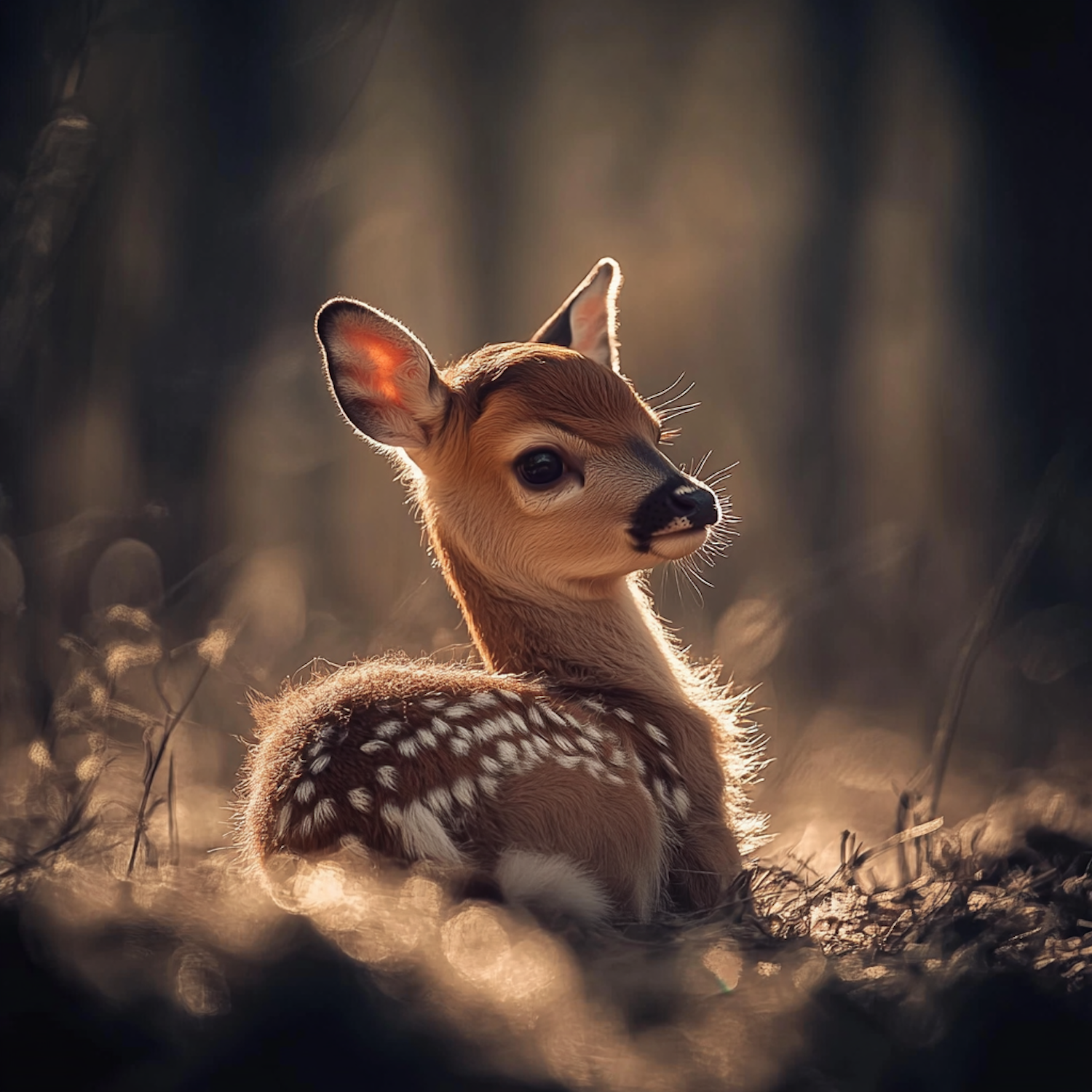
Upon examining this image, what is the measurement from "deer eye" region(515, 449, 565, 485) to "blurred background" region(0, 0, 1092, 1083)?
74 centimetres

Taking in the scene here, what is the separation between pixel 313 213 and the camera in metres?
5.48

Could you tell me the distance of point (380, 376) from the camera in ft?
8.40

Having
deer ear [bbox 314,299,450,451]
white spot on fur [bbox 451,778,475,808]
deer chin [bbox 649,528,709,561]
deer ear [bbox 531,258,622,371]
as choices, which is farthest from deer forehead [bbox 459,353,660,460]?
white spot on fur [bbox 451,778,475,808]

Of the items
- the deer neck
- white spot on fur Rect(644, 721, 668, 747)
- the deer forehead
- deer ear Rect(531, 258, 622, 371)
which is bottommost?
white spot on fur Rect(644, 721, 668, 747)

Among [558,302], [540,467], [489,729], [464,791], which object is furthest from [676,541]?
[558,302]

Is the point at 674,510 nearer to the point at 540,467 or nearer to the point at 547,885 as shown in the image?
the point at 540,467

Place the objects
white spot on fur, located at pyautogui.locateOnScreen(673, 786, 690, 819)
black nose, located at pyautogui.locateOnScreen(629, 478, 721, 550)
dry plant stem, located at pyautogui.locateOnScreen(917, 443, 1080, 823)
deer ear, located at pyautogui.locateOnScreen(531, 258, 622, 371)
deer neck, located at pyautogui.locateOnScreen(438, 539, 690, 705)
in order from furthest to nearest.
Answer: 1. deer ear, located at pyautogui.locateOnScreen(531, 258, 622, 371)
2. dry plant stem, located at pyautogui.locateOnScreen(917, 443, 1080, 823)
3. deer neck, located at pyautogui.locateOnScreen(438, 539, 690, 705)
4. black nose, located at pyautogui.locateOnScreen(629, 478, 721, 550)
5. white spot on fur, located at pyautogui.locateOnScreen(673, 786, 690, 819)

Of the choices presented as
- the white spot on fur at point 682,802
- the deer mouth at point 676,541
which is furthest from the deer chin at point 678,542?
the white spot on fur at point 682,802

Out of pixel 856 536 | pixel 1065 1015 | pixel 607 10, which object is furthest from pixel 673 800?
pixel 607 10

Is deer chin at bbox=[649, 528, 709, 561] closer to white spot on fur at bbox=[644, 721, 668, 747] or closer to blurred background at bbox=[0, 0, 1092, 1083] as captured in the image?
white spot on fur at bbox=[644, 721, 668, 747]

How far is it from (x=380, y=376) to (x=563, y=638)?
0.73 meters

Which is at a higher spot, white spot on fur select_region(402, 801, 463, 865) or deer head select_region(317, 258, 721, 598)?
deer head select_region(317, 258, 721, 598)

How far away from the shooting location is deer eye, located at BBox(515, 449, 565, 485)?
245 centimetres

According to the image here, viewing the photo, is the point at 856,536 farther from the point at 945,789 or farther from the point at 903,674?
the point at 945,789
